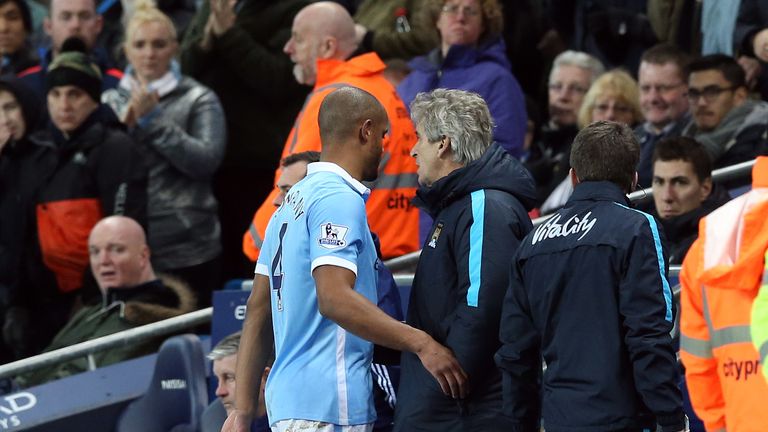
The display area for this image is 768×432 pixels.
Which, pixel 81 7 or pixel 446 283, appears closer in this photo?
pixel 446 283

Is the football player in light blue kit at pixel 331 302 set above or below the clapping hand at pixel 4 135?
below

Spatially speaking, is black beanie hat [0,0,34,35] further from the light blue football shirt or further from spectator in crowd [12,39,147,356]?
the light blue football shirt

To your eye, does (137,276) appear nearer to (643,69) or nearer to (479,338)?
(643,69)

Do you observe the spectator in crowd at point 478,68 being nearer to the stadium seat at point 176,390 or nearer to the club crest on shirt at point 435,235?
the stadium seat at point 176,390

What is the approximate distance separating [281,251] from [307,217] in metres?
0.20

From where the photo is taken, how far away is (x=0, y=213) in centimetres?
1059

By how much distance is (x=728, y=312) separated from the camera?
17.3 ft

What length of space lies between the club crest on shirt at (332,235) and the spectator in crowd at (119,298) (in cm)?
370

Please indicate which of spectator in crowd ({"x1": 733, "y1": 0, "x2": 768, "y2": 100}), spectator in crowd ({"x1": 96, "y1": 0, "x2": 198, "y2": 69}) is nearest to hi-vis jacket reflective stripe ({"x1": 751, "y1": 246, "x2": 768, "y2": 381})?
spectator in crowd ({"x1": 733, "y1": 0, "x2": 768, "y2": 100})

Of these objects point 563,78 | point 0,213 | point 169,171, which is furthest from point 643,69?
point 0,213

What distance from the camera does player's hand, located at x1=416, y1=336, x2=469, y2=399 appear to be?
5.73 m

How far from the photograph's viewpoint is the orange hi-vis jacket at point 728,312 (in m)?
5.21

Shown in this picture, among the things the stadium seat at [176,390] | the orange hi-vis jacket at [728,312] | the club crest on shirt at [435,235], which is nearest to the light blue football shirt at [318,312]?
the club crest on shirt at [435,235]

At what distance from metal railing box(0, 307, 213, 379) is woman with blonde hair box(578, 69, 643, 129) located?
2.83 meters
